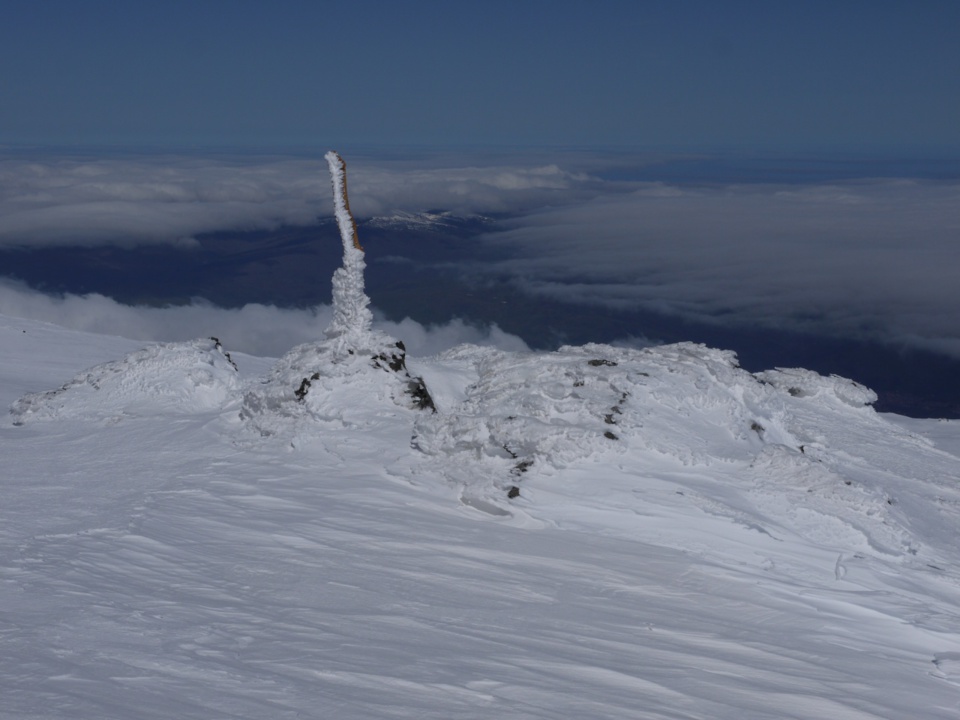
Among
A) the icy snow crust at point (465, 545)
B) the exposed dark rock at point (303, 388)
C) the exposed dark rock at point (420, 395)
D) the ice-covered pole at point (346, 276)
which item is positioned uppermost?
the ice-covered pole at point (346, 276)

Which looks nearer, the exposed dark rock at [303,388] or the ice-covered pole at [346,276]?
the exposed dark rock at [303,388]

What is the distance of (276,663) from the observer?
16.8 ft

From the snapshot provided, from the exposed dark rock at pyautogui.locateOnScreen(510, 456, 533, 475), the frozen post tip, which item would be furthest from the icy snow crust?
the frozen post tip

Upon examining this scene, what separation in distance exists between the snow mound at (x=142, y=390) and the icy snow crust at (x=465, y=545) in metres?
0.06

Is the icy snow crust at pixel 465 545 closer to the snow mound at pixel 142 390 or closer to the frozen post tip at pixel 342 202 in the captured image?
the snow mound at pixel 142 390

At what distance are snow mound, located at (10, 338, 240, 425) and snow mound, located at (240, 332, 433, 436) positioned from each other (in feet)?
4.84

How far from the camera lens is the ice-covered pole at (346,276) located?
1381 cm

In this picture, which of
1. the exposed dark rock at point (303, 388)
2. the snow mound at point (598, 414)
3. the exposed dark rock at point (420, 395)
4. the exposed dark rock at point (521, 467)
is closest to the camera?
the exposed dark rock at point (521, 467)

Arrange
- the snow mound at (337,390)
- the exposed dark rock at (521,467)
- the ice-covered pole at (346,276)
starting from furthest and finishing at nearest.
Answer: the ice-covered pole at (346,276) → the snow mound at (337,390) → the exposed dark rock at (521,467)

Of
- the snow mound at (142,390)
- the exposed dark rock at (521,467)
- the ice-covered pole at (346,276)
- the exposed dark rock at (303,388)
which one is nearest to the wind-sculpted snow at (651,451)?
the exposed dark rock at (521,467)

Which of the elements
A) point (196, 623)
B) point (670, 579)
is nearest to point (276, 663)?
point (196, 623)

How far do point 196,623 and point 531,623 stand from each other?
271 cm

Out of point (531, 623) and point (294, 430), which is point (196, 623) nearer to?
point (531, 623)

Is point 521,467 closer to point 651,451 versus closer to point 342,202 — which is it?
point 651,451
